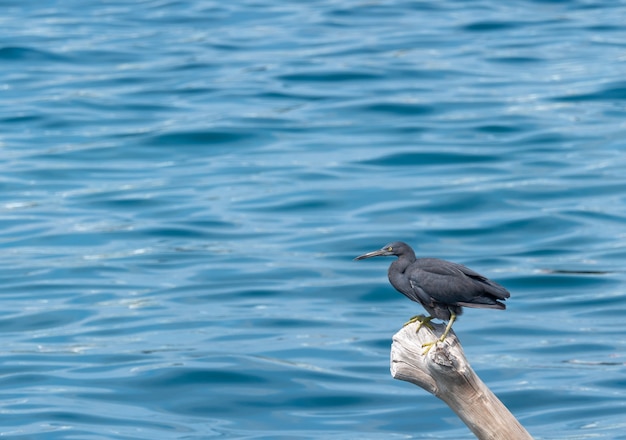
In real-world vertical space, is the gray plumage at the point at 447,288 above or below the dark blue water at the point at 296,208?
above

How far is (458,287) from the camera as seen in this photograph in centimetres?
653

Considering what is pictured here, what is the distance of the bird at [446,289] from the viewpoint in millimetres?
6539

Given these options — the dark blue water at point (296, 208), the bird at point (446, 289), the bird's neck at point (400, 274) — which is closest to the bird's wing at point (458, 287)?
the bird at point (446, 289)

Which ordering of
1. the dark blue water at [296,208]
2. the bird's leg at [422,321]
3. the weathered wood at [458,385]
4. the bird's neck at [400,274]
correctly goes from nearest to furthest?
the weathered wood at [458,385] → the bird's leg at [422,321] → the bird's neck at [400,274] → the dark blue water at [296,208]

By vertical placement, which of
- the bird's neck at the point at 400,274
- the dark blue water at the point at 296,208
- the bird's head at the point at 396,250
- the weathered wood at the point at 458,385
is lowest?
the dark blue water at the point at 296,208

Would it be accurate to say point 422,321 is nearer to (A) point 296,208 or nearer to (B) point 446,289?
(B) point 446,289

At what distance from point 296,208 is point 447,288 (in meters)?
9.73

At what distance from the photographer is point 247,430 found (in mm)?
10500

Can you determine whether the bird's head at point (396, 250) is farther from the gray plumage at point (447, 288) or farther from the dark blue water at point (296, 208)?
the dark blue water at point (296, 208)

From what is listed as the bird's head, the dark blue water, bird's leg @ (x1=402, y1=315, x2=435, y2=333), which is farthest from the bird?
the dark blue water

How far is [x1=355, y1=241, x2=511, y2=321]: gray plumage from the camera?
6.54m

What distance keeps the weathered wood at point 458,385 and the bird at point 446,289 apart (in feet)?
0.94

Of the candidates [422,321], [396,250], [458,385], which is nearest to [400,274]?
[396,250]

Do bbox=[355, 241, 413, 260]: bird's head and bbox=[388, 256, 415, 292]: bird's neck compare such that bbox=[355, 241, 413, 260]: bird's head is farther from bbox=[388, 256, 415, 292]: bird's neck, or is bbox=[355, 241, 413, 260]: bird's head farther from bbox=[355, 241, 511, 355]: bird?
bbox=[355, 241, 511, 355]: bird
